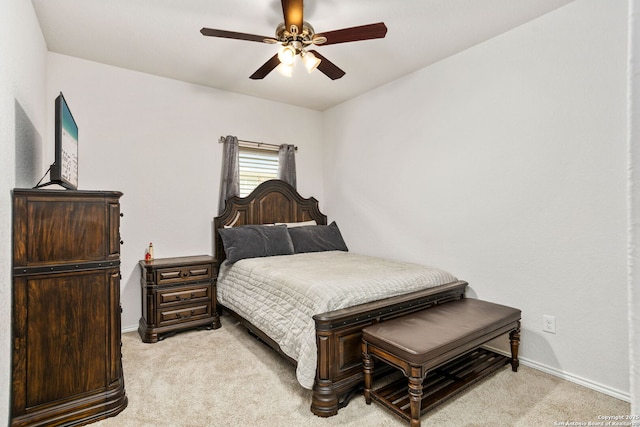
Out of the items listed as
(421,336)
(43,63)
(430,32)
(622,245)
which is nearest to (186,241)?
(43,63)

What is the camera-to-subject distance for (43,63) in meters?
2.96

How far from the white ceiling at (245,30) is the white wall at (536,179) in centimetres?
27

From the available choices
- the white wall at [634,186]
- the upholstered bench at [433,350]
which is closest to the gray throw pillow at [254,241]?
the upholstered bench at [433,350]

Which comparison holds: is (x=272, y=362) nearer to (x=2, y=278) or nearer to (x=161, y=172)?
(x=2, y=278)

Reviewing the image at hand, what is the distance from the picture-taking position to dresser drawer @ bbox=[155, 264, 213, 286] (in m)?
3.25

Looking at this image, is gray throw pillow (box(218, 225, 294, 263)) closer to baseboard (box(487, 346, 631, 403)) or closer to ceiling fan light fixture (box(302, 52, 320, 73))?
ceiling fan light fixture (box(302, 52, 320, 73))

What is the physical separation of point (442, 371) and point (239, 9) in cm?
305

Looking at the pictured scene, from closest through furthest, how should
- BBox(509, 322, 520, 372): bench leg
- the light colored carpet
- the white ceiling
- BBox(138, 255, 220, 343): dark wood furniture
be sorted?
the light colored carpet, the white ceiling, BBox(509, 322, 520, 372): bench leg, BBox(138, 255, 220, 343): dark wood furniture

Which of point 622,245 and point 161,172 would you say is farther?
point 161,172

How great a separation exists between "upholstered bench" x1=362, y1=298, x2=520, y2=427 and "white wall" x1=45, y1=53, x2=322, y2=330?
8.45ft

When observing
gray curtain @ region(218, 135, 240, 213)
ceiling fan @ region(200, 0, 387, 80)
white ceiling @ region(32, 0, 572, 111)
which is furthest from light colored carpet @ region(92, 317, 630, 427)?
white ceiling @ region(32, 0, 572, 111)

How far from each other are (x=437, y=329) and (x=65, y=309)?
2276 millimetres

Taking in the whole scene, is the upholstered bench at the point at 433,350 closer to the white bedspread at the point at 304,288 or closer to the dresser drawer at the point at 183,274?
the white bedspread at the point at 304,288

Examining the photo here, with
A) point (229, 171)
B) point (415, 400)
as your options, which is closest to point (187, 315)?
point (229, 171)
